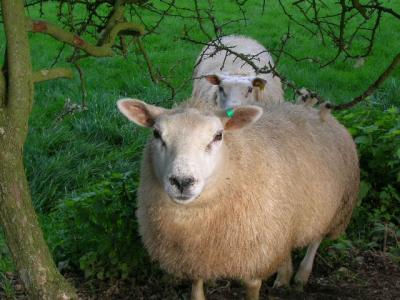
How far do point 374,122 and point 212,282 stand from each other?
76.0 inches

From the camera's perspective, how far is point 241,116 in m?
3.02

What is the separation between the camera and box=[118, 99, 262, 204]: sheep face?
8.39ft

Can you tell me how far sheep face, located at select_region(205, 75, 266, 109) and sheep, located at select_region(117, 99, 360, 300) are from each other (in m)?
2.61

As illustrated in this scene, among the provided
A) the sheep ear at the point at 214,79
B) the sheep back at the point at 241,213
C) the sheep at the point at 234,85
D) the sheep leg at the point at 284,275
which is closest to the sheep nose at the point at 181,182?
the sheep back at the point at 241,213

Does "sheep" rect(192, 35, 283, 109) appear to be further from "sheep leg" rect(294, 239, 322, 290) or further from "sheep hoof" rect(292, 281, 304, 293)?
"sheep hoof" rect(292, 281, 304, 293)

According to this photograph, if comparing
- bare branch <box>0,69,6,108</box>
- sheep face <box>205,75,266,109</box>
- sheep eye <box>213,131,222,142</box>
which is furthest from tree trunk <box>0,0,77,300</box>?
sheep face <box>205,75,266,109</box>

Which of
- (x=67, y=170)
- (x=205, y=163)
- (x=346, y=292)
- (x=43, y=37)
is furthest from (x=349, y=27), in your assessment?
(x=205, y=163)

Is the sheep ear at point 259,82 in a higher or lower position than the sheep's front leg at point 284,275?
higher

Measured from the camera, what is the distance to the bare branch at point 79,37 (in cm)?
250

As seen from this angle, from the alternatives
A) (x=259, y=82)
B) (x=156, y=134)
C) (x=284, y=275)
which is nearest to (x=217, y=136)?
(x=156, y=134)

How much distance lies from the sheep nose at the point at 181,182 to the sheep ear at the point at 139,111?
21.6 inches

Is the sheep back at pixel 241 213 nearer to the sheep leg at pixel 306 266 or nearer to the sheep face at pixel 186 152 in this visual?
the sheep face at pixel 186 152

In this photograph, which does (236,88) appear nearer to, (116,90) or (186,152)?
(116,90)

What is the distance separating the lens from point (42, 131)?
236 inches
